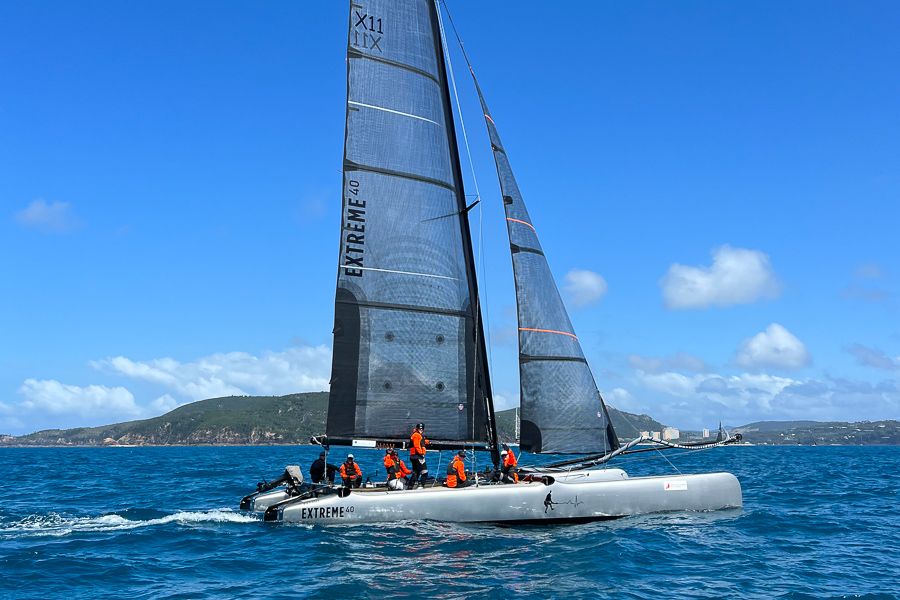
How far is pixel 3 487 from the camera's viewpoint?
34188mm

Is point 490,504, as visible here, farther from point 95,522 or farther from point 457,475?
point 95,522

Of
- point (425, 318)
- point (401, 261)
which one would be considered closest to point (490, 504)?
point (425, 318)

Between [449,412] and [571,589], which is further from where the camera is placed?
[449,412]

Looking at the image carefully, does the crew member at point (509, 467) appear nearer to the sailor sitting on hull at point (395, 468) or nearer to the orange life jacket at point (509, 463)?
the orange life jacket at point (509, 463)

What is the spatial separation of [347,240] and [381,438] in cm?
507

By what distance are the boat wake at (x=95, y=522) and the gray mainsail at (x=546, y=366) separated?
7717 millimetres

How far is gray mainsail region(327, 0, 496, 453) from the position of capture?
63.5 feet

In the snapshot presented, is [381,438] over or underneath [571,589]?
over

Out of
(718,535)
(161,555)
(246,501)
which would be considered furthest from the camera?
(246,501)

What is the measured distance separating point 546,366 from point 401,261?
187 inches

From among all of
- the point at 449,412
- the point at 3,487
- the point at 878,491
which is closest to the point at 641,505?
the point at 449,412

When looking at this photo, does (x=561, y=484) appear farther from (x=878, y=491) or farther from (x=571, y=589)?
(x=878, y=491)

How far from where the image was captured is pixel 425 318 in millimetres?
19844

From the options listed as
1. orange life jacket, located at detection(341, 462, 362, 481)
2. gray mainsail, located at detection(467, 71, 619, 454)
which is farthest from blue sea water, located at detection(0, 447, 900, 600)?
gray mainsail, located at detection(467, 71, 619, 454)
